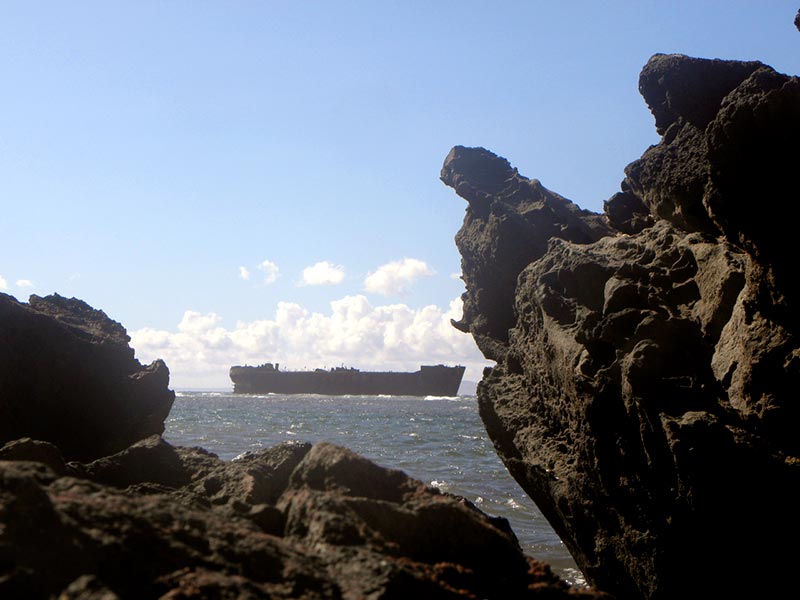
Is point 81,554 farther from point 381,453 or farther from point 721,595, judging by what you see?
point 381,453

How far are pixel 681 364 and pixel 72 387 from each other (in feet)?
16.6

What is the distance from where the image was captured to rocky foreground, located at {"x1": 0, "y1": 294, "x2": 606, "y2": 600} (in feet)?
6.89

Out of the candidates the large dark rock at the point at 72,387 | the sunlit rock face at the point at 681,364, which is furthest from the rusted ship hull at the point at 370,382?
the sunlit rock face at the point at 681,364

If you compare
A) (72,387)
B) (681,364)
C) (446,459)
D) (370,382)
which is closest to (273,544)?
(681,364)

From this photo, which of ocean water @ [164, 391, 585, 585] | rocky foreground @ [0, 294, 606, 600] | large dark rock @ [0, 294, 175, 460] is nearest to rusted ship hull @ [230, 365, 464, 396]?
ocean water @ [164, 391, 585, 585]

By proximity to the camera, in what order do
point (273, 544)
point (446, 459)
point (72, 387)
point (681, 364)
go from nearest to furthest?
point (273, 544), point (681, 364), point (72, 387), point (446, 459)

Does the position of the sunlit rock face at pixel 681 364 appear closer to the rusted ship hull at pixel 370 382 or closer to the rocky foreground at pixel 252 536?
the rocky foreground at pixel 252 536

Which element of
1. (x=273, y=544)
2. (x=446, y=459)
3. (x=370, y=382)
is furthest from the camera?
(x=370, y=382)

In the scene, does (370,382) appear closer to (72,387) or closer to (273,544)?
(72,387)

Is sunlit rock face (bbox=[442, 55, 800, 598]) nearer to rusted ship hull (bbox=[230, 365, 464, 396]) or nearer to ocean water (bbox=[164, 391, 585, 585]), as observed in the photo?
ocean water (bbox=[164, 391, 585, 585])

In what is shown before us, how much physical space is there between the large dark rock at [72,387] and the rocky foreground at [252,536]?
9.46 feet

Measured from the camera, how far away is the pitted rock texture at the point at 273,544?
2.09 meters

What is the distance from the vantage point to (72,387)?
7.00m

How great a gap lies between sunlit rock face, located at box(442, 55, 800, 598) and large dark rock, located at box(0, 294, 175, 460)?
3.31 metres
